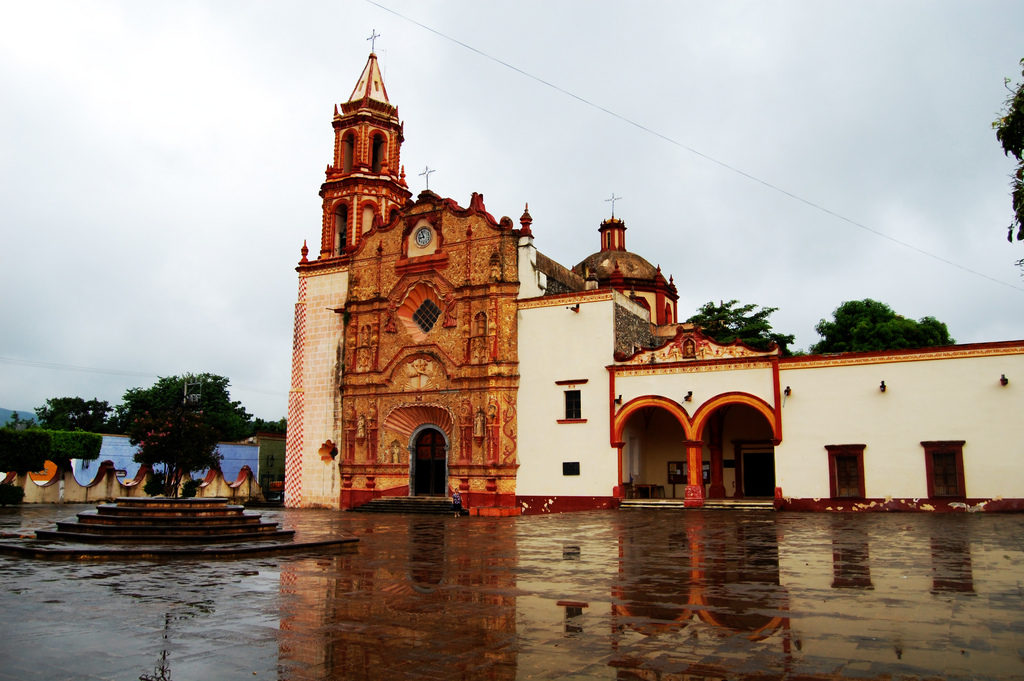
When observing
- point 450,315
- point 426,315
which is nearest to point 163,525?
point 450,315

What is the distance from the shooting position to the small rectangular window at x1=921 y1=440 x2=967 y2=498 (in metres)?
22.1

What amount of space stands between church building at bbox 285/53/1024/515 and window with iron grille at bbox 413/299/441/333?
91 millimetres

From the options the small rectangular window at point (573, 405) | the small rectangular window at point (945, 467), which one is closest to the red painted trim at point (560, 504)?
the small rectangular window at point (573, 405)

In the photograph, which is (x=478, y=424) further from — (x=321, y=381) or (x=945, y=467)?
(x=945, y=467)

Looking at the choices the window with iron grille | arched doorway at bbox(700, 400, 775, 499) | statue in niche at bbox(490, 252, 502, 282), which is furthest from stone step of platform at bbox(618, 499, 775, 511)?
the window with iron grille

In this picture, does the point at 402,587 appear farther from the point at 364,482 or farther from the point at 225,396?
the point at 225,396

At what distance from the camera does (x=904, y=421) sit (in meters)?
22.9

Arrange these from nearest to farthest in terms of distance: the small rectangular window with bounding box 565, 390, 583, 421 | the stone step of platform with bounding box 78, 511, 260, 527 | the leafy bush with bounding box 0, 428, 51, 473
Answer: the stone step of platform with bounding box 78, 511, 260, 527
the small rectangular window with bounding box 565, 390, 583, 421
the leafy bush with bounding box 0, 428, 51, 473

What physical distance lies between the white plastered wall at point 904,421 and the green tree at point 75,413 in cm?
6276

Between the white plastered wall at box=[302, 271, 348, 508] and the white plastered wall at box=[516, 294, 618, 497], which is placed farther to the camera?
the white plastered wall at box=[302, 271, 348, 508]

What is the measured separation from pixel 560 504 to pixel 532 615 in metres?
20.2

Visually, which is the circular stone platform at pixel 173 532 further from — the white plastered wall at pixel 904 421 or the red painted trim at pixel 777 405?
the white plastered wall at pixel 904 421

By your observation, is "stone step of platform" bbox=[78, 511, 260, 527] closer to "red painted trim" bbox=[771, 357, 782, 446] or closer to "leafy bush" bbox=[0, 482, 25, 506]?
"red painted trim" bbox=[771, 357, 782, 446]

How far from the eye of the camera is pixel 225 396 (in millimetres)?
66250
